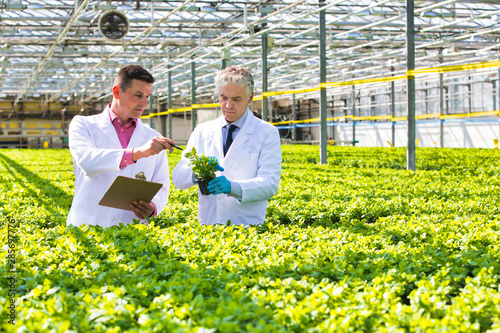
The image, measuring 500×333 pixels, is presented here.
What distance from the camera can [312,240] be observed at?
11.2 feet

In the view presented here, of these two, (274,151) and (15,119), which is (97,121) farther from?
(15,119)

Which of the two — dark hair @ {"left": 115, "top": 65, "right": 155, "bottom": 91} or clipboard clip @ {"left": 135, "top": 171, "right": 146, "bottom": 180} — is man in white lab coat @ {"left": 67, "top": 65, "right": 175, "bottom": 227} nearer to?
dark hair @ {"left": 115, "top": 65, "right": 155, "bottom": 91}

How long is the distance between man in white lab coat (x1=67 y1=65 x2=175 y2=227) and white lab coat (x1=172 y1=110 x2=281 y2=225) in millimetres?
309

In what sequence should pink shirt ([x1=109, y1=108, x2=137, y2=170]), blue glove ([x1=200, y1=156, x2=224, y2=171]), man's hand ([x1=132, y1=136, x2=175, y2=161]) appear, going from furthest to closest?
pink shirt ([x1=109, y1=108, x2=137, y2=170]) → blue glove ([x1=200, y1=156, x2=224, y2=171]) → man's hand ([x1=132, y1=136, x2=175, y2=161])

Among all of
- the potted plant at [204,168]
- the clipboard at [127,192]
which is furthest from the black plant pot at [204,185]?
→ the clipboard at [127,192]

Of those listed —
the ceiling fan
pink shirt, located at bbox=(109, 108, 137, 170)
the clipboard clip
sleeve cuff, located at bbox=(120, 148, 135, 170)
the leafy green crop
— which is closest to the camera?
the leafy green crop

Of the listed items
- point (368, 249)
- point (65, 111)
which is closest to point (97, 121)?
point (368, 249)

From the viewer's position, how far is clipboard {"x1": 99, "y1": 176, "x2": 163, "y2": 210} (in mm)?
3201

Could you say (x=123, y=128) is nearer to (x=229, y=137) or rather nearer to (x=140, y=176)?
(x=140, y=176)

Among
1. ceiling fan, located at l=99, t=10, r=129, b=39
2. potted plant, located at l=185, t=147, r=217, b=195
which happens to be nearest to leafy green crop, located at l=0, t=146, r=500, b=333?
potted plant, located at l=185, t=147, r=217, b=195

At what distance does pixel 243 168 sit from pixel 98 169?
3.38ft

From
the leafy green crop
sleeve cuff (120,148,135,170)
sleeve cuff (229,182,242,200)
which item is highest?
sleeve cuff (120,148,135,170)

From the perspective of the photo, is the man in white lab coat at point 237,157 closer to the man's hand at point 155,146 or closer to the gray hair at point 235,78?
the gray hair at point 235,78

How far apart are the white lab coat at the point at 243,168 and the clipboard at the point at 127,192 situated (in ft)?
1.23
